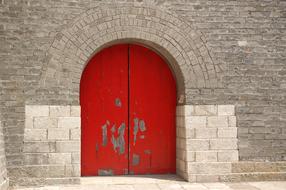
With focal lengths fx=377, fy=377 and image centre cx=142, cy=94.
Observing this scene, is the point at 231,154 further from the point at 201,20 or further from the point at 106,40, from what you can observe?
the point at 106,40

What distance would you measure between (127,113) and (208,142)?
5.00 feet

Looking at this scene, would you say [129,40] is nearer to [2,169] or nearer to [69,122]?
[69,122]

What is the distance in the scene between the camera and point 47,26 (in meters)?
6.14

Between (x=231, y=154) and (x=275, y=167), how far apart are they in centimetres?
81

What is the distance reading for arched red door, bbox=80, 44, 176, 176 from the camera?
6.67 metres

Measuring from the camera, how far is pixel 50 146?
600cm

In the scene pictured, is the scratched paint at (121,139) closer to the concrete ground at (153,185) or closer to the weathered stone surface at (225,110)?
the concrete ground at (153,185)

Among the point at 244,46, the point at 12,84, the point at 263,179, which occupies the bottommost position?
the point at 263,179

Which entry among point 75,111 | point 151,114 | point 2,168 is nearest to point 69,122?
point 75,111

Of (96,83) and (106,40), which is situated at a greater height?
(106,40)

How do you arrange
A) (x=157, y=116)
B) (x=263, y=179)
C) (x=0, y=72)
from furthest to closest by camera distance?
1. (x=157, y=116)
2. (x=263, y=179)
3. (x=0, y=72)

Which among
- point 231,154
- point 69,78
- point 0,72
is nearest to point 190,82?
point 231,154

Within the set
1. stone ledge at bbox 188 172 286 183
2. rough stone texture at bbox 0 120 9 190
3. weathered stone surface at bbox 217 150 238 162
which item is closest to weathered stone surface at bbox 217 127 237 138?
weathered stone surface at bbox 217 150 238 162

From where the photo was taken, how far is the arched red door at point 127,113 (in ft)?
21.9
